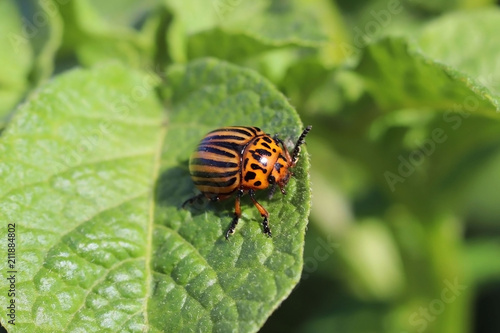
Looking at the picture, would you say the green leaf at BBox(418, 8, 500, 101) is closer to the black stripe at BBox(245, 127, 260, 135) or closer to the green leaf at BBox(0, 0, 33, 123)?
the black stripe at BBox(245, 127, 260, 135)

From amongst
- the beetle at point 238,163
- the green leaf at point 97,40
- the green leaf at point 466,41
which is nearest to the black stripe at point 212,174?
the beetle at point 238,163

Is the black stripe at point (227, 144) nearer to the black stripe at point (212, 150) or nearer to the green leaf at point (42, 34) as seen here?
the black stripe at point (212, 150)

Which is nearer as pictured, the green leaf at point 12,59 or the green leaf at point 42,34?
the green leaf at point 42,34

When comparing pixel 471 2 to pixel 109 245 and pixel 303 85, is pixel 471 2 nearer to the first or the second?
pixel 303 85

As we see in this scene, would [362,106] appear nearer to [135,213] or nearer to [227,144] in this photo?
[227,144]

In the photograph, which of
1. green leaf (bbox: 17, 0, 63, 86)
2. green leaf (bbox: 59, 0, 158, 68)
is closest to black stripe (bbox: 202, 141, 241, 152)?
green leaf (bbox: 59, 0, 158, 68)

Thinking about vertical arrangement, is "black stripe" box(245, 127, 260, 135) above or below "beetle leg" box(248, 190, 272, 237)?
above

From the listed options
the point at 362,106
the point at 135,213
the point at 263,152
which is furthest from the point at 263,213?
the point at 362,106
